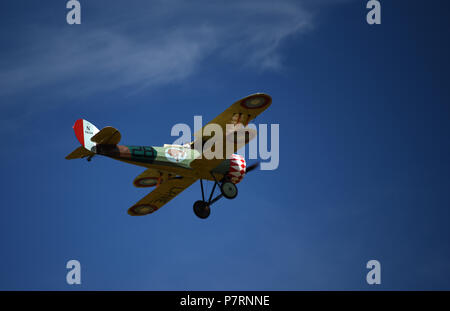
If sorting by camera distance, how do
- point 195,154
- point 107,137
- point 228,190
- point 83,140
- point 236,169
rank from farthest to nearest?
point 236,169, point 228,190, point 195,154, point 83,140, point 107,137

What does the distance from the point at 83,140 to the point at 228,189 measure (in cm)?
552

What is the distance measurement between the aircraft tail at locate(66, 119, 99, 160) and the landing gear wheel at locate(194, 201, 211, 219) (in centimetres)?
464

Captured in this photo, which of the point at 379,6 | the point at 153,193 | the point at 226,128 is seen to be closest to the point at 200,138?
the point at 226,128

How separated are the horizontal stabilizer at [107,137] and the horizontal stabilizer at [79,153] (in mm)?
447

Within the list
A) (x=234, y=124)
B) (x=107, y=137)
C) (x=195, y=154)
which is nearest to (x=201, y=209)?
(x=195, y=154)

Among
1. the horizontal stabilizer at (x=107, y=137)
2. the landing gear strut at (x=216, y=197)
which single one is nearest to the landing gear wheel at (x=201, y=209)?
the landing gear strut at (x=216, y=197)

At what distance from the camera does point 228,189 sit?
914 inches

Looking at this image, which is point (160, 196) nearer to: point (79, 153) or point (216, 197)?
point (216, 197)

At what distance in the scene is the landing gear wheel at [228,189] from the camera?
75.9ft

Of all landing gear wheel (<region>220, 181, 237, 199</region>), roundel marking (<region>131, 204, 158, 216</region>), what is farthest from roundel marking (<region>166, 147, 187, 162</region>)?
roundel marking (<region>131, 204, 158, 216</region>)

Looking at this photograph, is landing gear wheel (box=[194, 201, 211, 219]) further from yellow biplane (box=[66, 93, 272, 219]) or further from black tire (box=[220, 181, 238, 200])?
black tire (box=[220, 181, 238, 200])

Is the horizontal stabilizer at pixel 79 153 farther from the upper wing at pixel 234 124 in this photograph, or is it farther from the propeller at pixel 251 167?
the propeller at pixel 251 167
